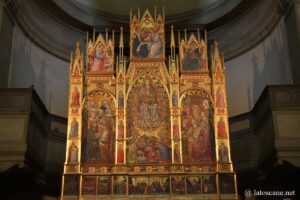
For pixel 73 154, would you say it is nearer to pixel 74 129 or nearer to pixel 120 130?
pixel 74 129

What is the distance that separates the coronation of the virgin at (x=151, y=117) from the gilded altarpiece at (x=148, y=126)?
1.4 inches

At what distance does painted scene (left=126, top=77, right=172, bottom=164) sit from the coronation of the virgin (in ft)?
0.12

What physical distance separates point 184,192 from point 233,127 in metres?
4.82

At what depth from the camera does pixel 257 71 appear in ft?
62.1

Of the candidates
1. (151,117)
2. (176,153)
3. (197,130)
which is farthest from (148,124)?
(197,130)

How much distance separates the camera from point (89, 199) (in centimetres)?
1458

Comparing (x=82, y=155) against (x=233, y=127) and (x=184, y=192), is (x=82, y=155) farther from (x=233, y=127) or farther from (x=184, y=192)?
(x=233, y=127)

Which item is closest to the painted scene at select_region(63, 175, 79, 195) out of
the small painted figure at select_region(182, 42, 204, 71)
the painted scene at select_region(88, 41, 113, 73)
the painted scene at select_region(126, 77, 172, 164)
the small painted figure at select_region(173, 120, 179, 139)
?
the painted scene at select_region(126, 77, 172, 164)

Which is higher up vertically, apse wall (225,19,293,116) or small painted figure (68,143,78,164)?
apse wall (225,19,293,116)

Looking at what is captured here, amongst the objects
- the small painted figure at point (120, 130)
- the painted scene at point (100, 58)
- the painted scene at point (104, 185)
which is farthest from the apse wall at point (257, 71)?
the painted scene at point (104, 185)

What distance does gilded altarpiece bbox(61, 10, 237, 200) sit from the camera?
48.6 ft

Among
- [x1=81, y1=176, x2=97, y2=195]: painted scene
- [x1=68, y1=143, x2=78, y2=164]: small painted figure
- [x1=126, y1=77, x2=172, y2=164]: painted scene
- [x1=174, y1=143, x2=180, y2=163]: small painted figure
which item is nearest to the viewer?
[x1=81, y1=176, x2=97, y2=195]: painted scene

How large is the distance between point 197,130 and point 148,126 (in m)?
1.75

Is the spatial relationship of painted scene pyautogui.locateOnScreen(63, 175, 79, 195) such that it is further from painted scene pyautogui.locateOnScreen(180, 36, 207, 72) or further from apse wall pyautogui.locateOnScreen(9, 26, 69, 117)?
painted scene pyautogui.locateOnScreen(180, 36, 207, 72)
